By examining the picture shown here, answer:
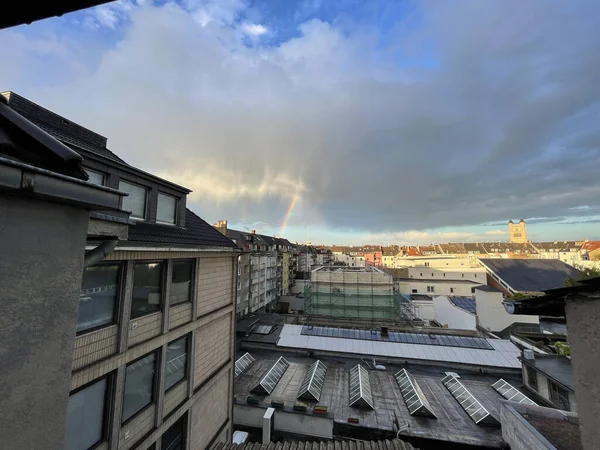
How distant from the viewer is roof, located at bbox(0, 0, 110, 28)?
1.34 metres

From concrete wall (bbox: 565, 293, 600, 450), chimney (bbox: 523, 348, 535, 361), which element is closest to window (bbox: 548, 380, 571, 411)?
chimney (bbox: 523, 348, 535, 361)

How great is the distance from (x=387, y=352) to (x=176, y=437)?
16.2m

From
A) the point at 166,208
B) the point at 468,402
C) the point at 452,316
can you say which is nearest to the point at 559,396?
the point at 468,402

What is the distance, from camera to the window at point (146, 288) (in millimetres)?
6648

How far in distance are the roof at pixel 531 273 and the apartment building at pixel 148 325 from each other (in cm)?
4957

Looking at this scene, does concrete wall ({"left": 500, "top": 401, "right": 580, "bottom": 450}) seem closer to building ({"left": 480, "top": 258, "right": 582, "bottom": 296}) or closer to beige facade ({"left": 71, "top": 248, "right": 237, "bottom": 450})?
beige facade ({"left": 71, "top": 248, "right": 237, "bottom": 450})

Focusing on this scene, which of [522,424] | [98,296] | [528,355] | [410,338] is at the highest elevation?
[98,296]

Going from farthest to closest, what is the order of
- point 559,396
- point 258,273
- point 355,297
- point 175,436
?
point 258,273 → point 355,297 → point 559,396 → point 175,436

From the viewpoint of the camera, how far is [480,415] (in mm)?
12617

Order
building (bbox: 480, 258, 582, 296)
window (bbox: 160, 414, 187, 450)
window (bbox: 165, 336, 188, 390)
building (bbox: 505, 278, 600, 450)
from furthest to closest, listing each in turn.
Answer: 1. building (bbox: 480, 258, 582, 296)
2. window (bbox: 165, 336, 188, 390)
3. window (bbox: 160, 414, 187, 450)
4. building (bbox: 505, 278, 600, 450)

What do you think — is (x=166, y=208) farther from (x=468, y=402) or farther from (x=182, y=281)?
(x=468, y=402)

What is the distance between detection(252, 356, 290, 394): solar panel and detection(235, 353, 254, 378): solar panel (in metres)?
2.40

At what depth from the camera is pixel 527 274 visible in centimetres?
4450

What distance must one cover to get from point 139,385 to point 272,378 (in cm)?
1093
